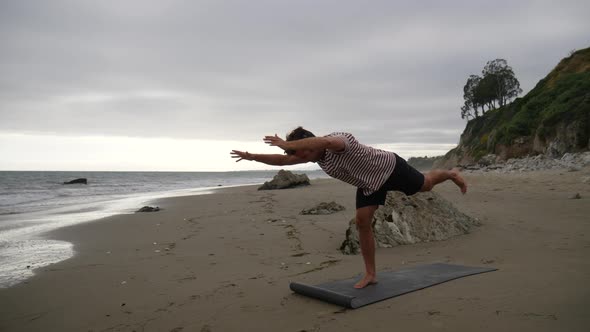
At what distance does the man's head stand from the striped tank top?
0.34 ft

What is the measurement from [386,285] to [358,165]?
1152 millimetres

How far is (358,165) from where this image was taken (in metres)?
4.06

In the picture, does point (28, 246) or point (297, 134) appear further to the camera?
point (28, 246)

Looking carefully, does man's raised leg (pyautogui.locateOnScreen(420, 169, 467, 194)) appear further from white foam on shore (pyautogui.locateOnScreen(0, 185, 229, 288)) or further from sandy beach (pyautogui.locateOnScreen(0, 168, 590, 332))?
white foam on shore (pyautogui.locateOnScreen(0, 185, 229, 288))

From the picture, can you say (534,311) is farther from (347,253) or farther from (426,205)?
(426,205)

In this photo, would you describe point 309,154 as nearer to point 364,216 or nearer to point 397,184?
point 364,216

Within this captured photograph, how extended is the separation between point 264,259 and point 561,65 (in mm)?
38684

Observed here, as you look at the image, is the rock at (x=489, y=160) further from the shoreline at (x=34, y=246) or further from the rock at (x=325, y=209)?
the shoreline at (x=34, y=246)

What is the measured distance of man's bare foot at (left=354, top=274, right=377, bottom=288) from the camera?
3961 mm

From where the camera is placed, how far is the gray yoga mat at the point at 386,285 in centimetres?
359

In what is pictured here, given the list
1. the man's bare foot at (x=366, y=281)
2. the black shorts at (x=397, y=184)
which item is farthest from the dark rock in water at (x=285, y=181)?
the man's bare foot at (x=366, y=281)

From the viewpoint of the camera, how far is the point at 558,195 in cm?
982

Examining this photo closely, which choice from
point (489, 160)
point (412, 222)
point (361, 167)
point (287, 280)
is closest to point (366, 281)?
point (287, 280)

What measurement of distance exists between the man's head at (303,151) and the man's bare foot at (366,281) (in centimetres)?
123
